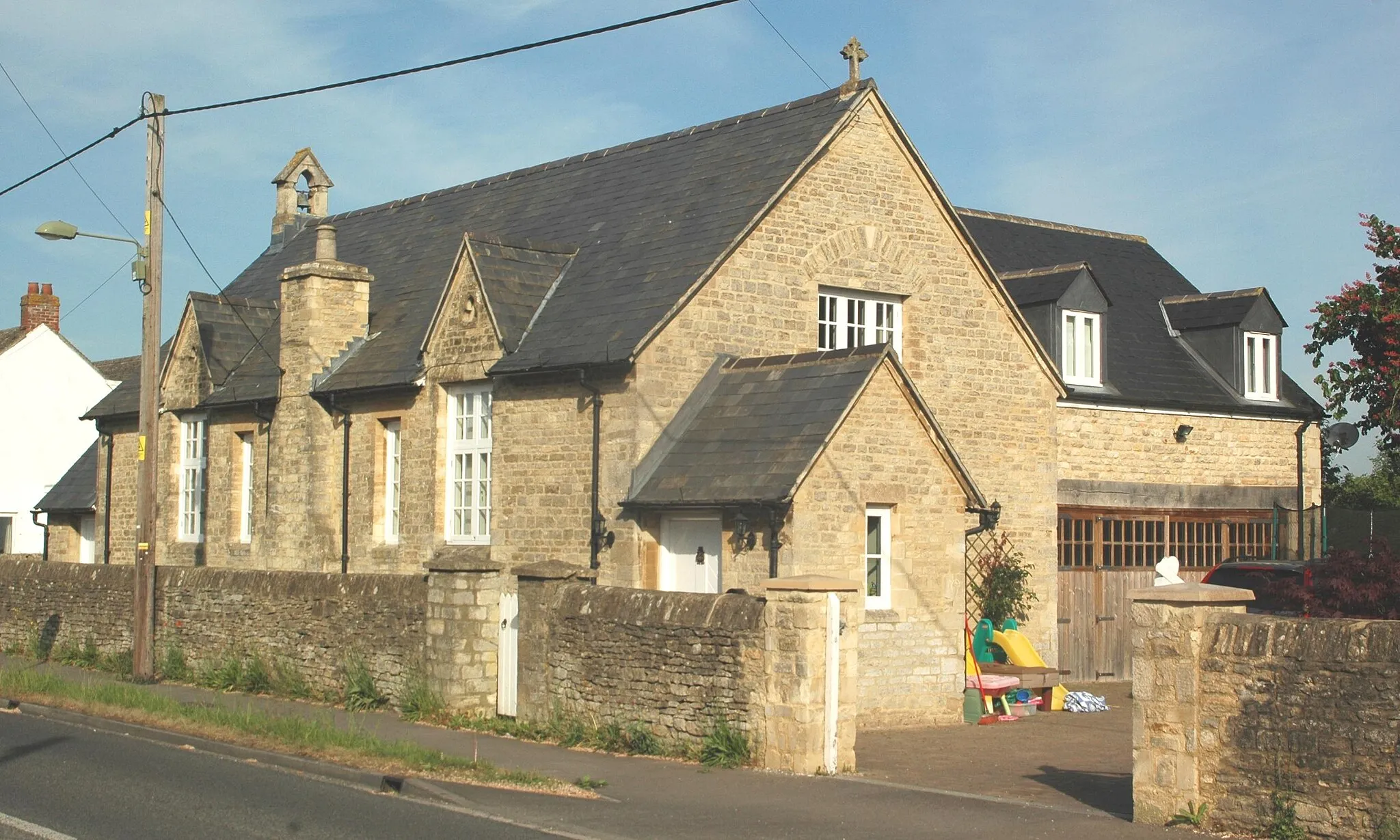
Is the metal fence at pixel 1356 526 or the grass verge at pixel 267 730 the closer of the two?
the grass verge at pixel 267 730

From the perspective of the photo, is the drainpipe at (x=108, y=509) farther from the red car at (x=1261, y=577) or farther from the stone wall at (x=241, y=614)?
the red car at (x=1261, y=577)

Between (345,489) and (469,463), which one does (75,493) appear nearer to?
(345,489)

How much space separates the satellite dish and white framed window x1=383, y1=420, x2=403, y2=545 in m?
15.9

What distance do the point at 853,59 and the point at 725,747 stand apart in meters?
11.2

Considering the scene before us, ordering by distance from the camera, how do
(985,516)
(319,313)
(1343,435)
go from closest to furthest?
(985,516) < (319,313) < (1343,435)

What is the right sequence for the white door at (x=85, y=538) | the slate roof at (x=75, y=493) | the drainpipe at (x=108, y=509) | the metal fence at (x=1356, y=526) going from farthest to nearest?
the white door at (x=85, y=538) → the slate roof at (x=75, y=493) → the drainpipe at (x=108, y=509) → the metal fence at (x=1356, y=526)

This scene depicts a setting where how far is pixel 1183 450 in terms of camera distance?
25.4 m

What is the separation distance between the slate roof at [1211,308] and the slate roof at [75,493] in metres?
22.1

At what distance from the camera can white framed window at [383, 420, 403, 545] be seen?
2325cm

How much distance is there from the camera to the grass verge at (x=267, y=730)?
12516 millimetres

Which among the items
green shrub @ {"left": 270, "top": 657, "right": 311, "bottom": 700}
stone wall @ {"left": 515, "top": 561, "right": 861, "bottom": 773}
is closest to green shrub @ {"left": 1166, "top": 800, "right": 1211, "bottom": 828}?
stone wall @ {"left": 515, "top": 561, "right": 861, "bottom": 773}

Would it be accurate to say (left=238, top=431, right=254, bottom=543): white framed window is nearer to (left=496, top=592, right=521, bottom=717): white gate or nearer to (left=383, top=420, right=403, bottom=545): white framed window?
(left=383, top=420, right=403, bottom=545): white framed window

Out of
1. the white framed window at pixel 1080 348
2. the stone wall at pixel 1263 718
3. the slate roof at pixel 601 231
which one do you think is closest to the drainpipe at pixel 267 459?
the slate roof at pixel 601 231

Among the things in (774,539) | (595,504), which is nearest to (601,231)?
(595,504)
